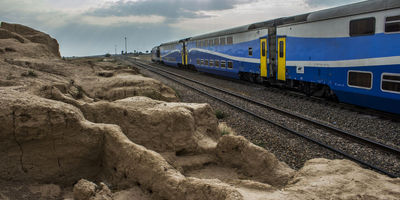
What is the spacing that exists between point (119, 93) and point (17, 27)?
22018 millimetres

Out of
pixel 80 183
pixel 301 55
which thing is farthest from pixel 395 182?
pixel 301 55

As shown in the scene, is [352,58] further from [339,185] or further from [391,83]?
[339,185]

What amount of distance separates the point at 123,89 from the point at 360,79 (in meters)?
10.3

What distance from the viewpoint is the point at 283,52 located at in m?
17.1

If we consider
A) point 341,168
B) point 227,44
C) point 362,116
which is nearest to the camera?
point 341,168

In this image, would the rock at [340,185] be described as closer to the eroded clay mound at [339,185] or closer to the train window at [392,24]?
the eroded clay mound at [339,185]

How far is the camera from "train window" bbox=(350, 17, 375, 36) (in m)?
11.1

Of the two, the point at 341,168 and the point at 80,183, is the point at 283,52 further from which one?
the point at 80,183

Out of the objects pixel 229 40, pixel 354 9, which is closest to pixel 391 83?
pixel 354 9

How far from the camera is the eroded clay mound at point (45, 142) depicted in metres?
4.59

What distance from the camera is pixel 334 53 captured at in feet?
42.9

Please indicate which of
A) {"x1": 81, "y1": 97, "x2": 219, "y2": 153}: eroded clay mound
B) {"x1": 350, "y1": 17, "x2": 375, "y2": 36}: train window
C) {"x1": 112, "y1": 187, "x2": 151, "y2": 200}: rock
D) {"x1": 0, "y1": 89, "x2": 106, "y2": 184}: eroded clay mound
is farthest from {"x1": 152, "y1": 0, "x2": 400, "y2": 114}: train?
{"x1": 0, "y1": 89, "x2": 106, "y2": 184}: eroded clay mound

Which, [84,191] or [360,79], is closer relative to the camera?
[84,191]

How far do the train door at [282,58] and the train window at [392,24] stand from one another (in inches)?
264
